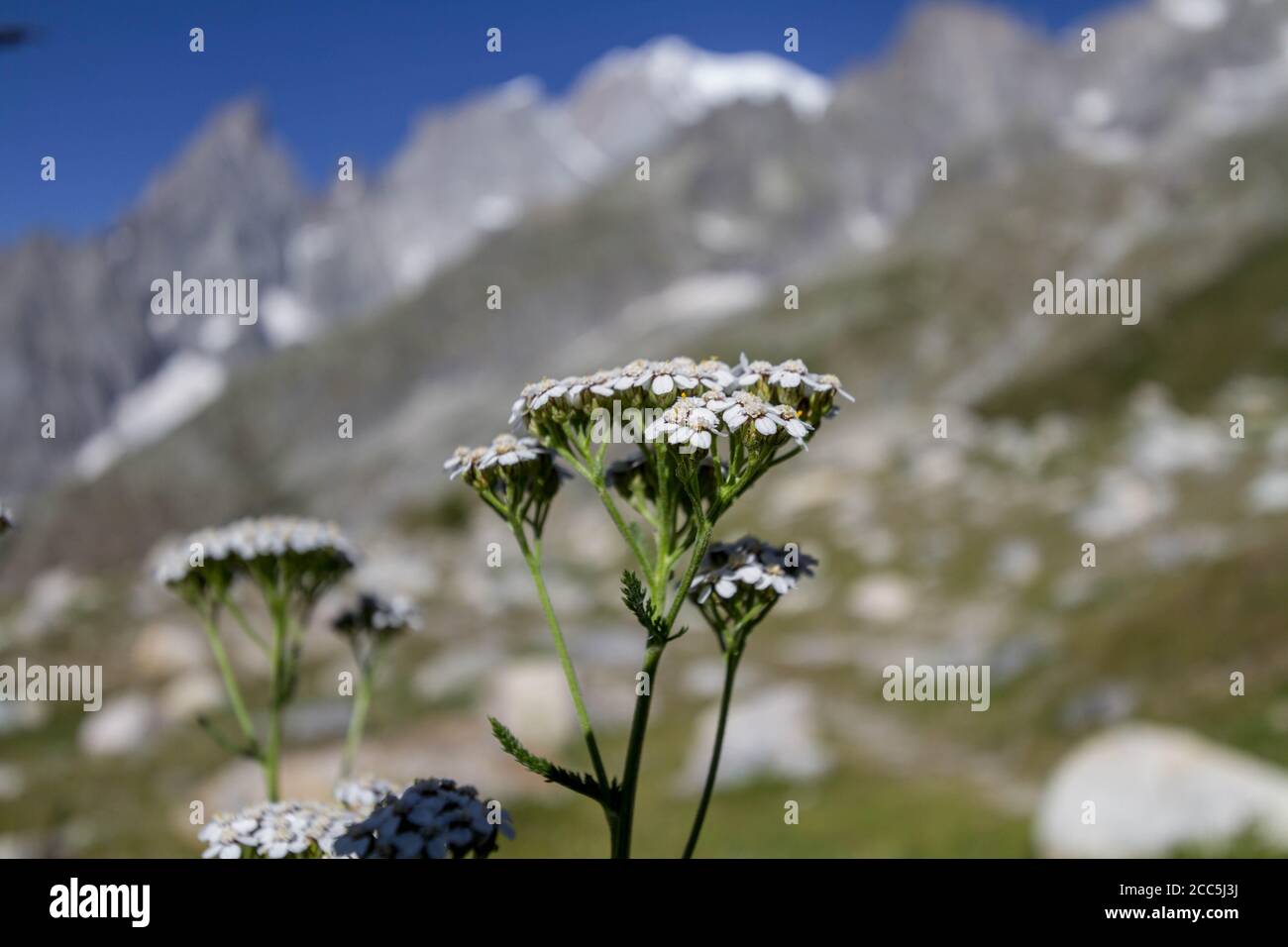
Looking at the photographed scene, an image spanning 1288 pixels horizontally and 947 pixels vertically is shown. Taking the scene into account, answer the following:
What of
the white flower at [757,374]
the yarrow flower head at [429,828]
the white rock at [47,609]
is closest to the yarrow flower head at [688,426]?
the white flower at [757,374]

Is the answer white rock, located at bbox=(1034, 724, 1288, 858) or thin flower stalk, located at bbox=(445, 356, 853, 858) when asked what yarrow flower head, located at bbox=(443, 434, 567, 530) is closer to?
thin flower stalk, located at bbox=(445, 356, 853, 858)

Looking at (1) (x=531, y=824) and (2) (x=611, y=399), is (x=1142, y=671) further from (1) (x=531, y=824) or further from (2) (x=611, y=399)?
(2) (x=611, y=399)

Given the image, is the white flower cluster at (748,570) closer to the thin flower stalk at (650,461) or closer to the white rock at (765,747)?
the thin flower stalk at (650,461)

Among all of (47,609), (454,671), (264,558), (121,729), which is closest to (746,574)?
(264,558)

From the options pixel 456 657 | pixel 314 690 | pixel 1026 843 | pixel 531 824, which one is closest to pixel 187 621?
pixel 314 690

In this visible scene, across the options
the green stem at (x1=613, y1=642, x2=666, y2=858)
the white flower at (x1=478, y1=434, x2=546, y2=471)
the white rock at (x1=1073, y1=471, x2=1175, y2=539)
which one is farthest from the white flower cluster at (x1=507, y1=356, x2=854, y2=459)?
the white rock at (x1=1073, y1=471, x2=1175, y2=539)
